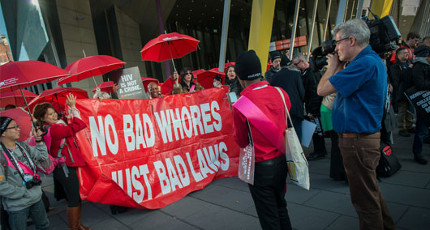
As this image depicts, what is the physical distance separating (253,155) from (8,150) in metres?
2.38

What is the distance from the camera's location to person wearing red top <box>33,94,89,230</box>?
10.1 feet

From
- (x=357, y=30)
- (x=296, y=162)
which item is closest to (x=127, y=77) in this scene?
(x=296, y=162)

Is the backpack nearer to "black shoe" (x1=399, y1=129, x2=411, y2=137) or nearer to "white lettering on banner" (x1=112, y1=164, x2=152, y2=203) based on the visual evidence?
"black shoe" (x1=399, y1=129, x2=411, y2=137)

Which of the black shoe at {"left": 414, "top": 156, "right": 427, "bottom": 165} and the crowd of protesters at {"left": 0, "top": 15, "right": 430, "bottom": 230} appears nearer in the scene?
the crowd of protesters at {"left": 0, "top": 15, "right": 430, "bottom": 230}

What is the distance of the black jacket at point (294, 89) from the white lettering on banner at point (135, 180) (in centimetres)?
272

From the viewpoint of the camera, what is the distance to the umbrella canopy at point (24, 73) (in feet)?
9.97

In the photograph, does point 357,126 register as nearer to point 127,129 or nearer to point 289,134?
point 289,134

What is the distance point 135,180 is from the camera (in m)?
3.68

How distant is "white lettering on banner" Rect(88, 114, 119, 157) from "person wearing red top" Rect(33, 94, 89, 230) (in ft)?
0.94

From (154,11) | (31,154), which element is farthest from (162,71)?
(31,154)

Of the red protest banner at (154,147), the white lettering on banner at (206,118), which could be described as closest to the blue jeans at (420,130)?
the red protest banner at (154,147)

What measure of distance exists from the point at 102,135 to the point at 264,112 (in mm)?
2541

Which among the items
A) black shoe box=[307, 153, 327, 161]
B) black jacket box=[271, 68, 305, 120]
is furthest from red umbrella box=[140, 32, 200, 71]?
black shoe box=[307, 153, 327, 161]

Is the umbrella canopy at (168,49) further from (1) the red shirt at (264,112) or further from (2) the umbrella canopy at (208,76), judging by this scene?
(1) the red shirt at (264,112)
